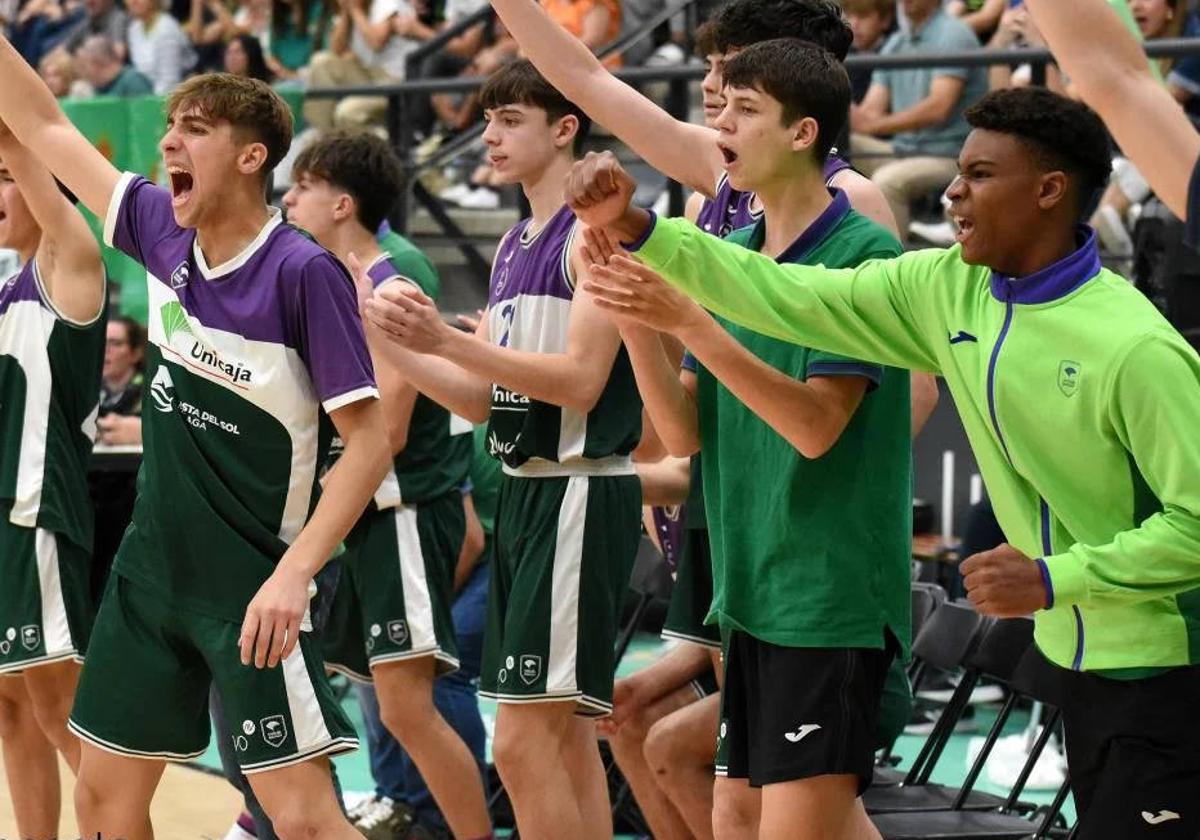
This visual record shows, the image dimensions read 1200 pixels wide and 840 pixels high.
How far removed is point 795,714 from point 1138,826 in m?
0.73

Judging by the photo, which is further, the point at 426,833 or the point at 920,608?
the point at 426,833

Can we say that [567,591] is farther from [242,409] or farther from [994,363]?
[994,363]

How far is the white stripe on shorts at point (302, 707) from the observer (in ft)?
13.2

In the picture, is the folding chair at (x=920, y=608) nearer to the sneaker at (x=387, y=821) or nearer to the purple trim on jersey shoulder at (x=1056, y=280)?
the sneaker at (x=387, y=821)

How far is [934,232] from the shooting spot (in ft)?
28.2

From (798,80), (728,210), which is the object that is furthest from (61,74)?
(798,80)

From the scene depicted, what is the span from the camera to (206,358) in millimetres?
4117

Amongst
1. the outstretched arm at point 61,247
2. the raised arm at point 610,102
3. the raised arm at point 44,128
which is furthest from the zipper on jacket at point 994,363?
the outstretched arm at point 61,247

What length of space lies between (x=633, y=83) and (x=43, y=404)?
→ 423cm

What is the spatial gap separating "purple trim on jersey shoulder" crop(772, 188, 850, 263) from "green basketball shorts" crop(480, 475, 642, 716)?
1152mm

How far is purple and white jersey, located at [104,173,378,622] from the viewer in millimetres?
4066

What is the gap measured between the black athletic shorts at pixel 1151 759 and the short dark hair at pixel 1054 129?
81cm

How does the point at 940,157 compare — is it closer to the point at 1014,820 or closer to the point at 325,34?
the point at 1014,820

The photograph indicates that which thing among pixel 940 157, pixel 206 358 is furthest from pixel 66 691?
pixel 940 157
